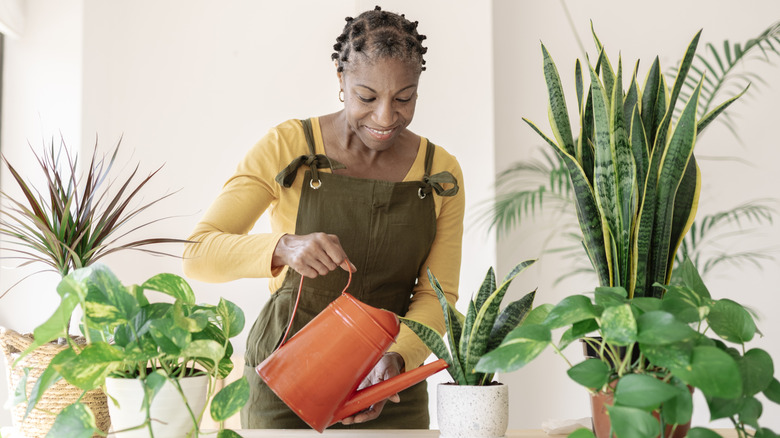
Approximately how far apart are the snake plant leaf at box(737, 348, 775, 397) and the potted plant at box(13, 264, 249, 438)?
1.77ft

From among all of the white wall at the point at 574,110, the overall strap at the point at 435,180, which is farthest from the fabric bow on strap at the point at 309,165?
the white wall at the point at 574,110

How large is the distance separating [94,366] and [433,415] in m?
2.34

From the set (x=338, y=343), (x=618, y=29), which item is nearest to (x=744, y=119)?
(x=618, y=29)

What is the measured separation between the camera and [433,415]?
2.92 meters

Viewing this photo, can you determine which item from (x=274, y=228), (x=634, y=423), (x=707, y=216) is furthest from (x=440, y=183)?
(x=707, y=216)

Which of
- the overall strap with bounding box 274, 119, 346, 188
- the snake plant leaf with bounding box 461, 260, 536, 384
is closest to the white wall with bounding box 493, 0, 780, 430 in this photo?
the overall strap with bounding box 274, 119, 346, 188

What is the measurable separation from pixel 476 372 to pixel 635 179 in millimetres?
326

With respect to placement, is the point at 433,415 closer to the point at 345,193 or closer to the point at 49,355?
the point at 345,193

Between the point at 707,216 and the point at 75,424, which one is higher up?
the point at 707,216

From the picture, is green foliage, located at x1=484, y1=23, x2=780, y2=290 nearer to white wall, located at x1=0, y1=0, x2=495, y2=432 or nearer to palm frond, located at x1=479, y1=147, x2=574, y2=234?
palm frond, located at x1=479, y1=147, x2=574, y2=234

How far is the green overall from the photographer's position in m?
1.54

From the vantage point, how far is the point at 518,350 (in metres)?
0.71

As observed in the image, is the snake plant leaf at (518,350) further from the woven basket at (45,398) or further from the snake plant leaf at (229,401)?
the woven basket at (45,398)

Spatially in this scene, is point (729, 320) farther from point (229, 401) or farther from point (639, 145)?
point (229, 401)
